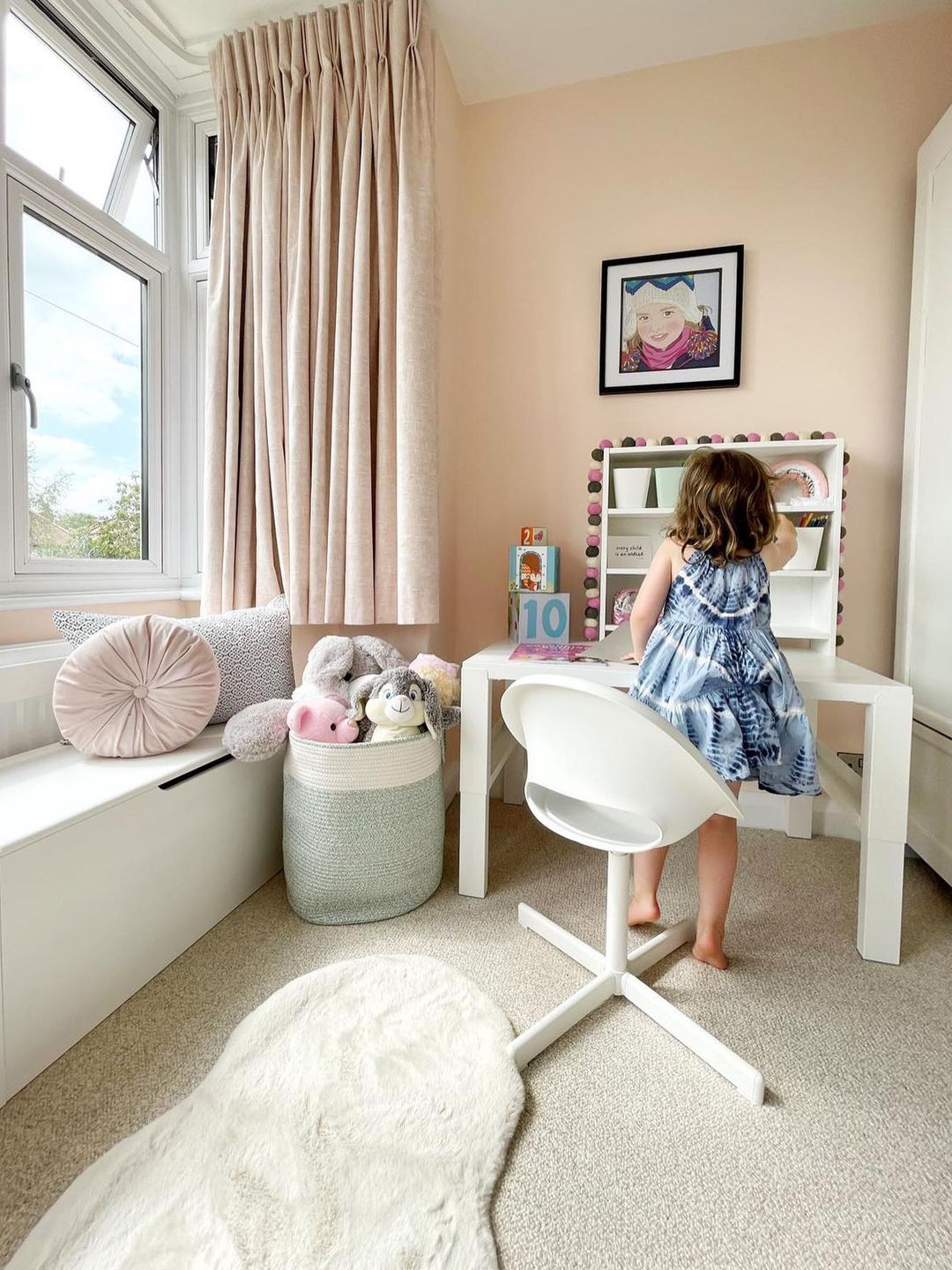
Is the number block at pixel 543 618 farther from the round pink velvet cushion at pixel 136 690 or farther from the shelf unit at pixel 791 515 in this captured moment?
the round pink velvet cushion at pixel 136 690

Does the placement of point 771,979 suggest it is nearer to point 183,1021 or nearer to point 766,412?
point 183,1021

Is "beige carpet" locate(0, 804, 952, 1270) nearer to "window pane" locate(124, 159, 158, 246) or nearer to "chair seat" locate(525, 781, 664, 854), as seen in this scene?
"chair seat" locate(525, 781, 664, 854)

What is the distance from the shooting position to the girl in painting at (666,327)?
7.07 ft

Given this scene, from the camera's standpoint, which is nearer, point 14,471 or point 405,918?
point 405,918

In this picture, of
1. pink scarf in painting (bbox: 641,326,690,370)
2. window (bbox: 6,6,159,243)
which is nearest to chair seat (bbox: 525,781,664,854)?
pink scarf in painting (bbox: 641,326,690,370)

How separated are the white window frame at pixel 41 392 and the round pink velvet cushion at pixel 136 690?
55 centimetres

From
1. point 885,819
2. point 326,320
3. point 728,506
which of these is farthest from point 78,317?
point 885,819

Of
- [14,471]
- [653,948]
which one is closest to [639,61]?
[14,471]

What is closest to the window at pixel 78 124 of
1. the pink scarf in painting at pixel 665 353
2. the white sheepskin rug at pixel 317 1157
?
the pink scarf in painting at pixel 665 353

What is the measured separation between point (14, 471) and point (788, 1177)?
228 cm

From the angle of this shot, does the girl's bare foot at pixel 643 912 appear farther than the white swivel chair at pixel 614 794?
Yes

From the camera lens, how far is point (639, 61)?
2156 millimetres

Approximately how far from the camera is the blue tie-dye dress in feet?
4.37

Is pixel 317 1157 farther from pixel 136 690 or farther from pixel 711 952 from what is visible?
pixel 136 690
